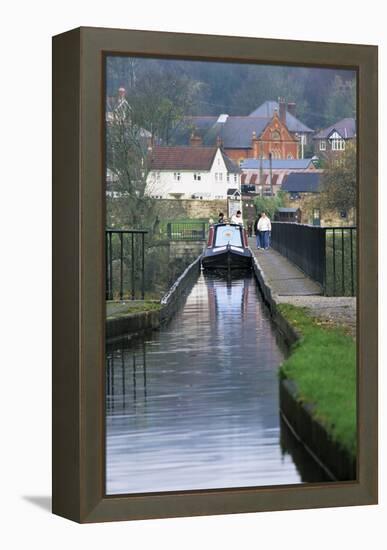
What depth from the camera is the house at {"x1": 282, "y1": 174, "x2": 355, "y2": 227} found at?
11.8 m

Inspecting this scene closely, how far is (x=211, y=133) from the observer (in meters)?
11.5

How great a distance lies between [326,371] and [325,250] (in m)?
0.91

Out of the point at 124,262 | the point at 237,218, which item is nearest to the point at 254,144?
the point at 237,218

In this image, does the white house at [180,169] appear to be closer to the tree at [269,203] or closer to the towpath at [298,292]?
the tree at [269,203]

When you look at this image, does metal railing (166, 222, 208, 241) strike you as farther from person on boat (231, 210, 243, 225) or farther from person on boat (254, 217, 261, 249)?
person on boat (254, 217, 261, 249)

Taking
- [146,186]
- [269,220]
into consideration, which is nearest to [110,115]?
[146,186]

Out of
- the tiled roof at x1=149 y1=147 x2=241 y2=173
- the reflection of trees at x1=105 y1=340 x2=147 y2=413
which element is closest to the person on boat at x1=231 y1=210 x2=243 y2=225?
the tiled roof at x1=149 y1=147 x2=241 y2=173

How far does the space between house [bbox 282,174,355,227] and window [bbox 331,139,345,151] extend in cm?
21

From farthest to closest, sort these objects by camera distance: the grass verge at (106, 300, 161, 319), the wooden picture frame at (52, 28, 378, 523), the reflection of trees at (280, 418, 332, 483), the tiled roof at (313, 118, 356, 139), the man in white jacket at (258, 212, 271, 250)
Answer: the man in white jacket at (258, 212, 271, 250), the tiled roof at (313, 118, 356, 139), the reflection of trees at (280, 418, 332, 483), the grass verge at (106, 300, 161, 319), the wooden picture frame at (52, 28, 378, 523)

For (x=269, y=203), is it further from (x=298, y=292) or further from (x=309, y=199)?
(x=298, y=292)

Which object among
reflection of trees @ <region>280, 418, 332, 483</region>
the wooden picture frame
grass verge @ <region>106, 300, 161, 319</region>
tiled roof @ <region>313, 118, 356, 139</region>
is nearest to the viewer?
the wooden picture frame

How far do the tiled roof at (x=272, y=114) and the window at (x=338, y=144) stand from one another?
19 centimetres

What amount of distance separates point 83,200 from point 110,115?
62 centimetres

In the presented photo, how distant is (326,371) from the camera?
11711 mm
